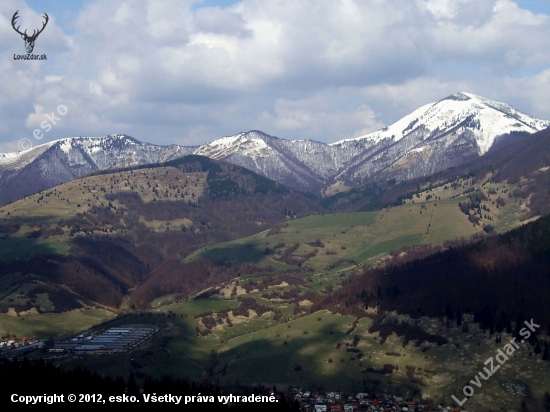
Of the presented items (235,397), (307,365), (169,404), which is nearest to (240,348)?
(307,365)

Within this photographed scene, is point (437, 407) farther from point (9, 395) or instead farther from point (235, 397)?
point (9, 395)

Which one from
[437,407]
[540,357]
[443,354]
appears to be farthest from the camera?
[443,354]

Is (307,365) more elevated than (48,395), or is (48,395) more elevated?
(48,395)

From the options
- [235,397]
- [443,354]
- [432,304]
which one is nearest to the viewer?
[235,397]

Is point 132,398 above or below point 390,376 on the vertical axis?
above

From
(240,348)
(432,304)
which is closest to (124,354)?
(240,348)

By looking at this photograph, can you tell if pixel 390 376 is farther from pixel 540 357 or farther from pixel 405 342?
pixel 540 357

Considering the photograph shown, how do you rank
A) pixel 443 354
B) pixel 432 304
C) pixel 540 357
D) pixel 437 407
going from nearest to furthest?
pixel 437 407 → pixel 540 357 → pixel 443 354 → pixel 432 304

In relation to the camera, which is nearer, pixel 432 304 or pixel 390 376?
pixel 390 376

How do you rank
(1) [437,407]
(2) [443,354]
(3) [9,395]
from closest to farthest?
(3) [9,395] → (1) [437,407] → (2) [443,354]
